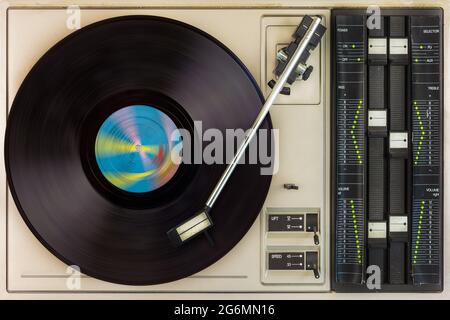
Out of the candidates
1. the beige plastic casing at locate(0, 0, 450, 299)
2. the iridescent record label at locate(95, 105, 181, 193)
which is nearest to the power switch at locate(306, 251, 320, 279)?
the beige plastic casing at locate(0, 0, 450, 299)

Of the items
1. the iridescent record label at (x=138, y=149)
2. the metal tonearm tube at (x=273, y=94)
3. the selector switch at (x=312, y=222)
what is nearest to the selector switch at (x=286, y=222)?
the selector switch at (x=312, y=222)

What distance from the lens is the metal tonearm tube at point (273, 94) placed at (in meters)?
1.08

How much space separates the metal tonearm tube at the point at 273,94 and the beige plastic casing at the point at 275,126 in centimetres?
7

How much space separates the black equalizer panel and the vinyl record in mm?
246

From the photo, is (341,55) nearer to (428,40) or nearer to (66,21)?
(428,40)

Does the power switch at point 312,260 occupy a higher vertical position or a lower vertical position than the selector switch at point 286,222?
lower

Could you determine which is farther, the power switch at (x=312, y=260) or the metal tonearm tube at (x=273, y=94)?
the power switch at (x=312, y=260)

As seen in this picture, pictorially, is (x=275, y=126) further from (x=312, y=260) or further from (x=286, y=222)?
(x=312, y=260)

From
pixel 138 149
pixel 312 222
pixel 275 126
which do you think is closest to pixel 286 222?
pixel 312 222

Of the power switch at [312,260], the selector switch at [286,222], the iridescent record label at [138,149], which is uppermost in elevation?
the iridescent record label at [138,149]

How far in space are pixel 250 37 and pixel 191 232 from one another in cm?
57

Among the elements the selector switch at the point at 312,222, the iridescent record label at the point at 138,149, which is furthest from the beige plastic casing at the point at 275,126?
the iridescent record label at the point at 138,149

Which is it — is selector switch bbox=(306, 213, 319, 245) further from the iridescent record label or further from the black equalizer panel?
the iridescent record label

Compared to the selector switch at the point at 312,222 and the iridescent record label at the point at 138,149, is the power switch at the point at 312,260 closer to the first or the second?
the selector switch at the point at 312,222
